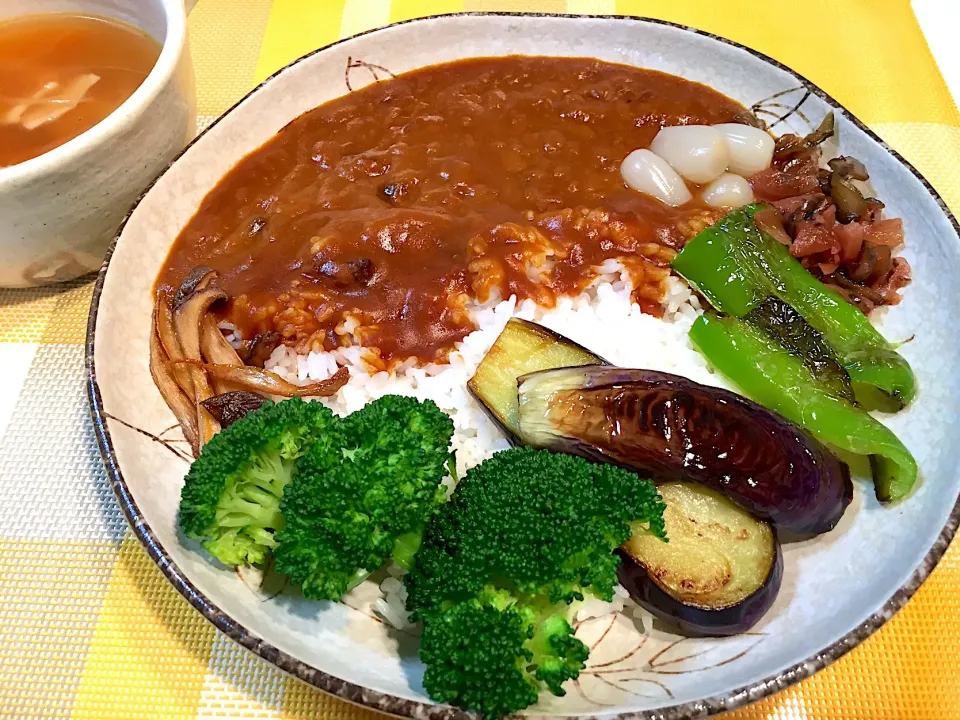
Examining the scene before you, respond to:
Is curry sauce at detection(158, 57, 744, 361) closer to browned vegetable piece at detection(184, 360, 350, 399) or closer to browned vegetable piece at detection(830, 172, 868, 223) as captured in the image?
Result: browned vegetable piece at detection(184, 360, 350, 399)

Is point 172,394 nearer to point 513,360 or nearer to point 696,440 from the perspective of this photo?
point 513,360

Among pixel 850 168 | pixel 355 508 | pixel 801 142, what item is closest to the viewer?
pixel 355 508

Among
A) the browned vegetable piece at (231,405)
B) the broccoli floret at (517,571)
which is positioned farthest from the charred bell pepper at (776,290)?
the browned vegetable piece at (231,405)

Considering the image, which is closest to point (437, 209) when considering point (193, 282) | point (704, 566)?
point (193, 282)

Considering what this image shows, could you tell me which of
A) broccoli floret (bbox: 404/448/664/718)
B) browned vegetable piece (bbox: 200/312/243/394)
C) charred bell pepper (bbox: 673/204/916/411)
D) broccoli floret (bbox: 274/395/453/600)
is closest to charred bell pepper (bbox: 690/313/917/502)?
charred bell pepper (bbox: 673/204/916/411)

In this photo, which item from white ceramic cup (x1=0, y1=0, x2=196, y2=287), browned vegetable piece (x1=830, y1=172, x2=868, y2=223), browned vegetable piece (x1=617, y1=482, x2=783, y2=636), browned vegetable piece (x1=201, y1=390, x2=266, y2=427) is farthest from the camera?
browned vegetable piece (x1=830, y1=172, x2=868, y2=223)

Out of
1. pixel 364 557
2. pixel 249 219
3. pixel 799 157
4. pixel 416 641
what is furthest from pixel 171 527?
pixel 799 157

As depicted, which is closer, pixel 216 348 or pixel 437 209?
pixel 216 348
